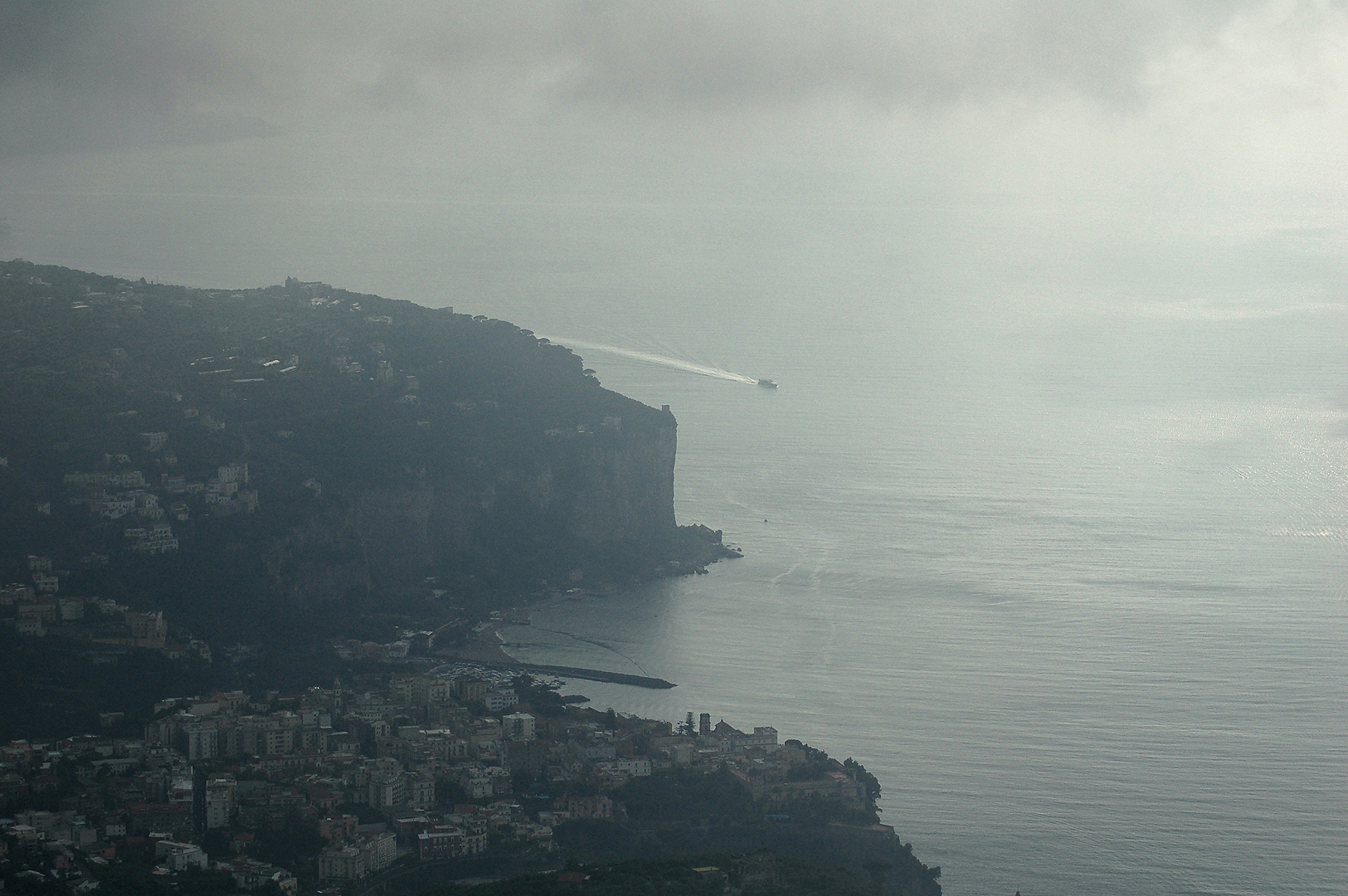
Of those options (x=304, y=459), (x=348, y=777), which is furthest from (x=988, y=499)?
(x=348, y=777)

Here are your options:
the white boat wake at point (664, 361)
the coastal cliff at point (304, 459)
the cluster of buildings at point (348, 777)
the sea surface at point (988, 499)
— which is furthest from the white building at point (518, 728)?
the white boat wake at point (664, 361)

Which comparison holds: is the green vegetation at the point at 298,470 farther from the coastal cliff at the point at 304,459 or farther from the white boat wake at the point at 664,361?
the white boat wake at the point at 664,361

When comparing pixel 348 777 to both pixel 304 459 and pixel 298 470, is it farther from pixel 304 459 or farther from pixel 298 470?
pixel 304 459

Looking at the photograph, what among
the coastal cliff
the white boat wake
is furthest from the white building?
the white boat wake

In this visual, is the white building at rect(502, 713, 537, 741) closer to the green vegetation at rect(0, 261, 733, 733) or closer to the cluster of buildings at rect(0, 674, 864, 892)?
the cluster of buildings at rect(0, 674, 864, 892)

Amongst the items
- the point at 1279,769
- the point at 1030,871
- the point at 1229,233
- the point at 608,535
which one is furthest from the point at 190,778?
the point at 1229,233

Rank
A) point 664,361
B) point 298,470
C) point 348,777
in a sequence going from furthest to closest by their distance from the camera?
point 664,361 < point 298,470 < point 348,777

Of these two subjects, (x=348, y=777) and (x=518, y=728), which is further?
(x=518, y=728)
